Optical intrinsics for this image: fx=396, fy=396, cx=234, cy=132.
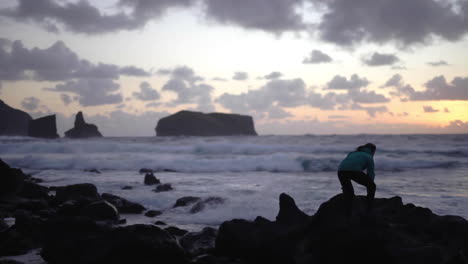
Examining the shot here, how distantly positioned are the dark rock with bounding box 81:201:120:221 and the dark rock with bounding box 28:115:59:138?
282 feet

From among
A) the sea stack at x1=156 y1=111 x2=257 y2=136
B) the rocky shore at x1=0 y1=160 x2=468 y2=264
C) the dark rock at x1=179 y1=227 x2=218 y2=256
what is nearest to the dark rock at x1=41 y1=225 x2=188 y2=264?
the rocky shore at x1=0 y1=160 x2=468 y2=264

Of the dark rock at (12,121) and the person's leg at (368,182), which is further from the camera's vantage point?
the dark rock at (12,121)

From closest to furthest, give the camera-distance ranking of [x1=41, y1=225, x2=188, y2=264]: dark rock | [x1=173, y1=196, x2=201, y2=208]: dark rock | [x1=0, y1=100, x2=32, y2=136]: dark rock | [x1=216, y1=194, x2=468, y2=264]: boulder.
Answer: [x1=216, y1=194, x2=468, y2=264]: boulder, [x1=41, y1=225, x2=188, y2=264]: dark rock, [x1=173, y1=196, x2=201, y2=208]: dark rock, [x1=0, y1=100, x2=32, y2=136]: dark rock

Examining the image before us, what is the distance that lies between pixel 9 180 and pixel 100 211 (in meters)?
4.80

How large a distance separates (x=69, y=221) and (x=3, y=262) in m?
1.13

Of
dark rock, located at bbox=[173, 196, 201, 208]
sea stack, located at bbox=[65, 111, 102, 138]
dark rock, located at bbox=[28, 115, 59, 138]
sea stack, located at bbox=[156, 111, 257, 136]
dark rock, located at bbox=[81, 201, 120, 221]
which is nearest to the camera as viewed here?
dark rock, located at bbox=[81, 201, 120, 221]

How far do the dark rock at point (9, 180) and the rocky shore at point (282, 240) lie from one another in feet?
16.1

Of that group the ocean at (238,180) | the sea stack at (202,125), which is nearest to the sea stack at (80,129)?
the sea stack at (202,125)

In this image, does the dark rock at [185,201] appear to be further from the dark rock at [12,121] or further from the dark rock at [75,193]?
the dark rock at [12,121]

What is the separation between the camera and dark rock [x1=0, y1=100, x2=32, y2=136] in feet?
351

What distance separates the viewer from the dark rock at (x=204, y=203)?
11344 mm

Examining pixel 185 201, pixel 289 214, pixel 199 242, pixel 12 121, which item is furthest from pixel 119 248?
pixel 12 121

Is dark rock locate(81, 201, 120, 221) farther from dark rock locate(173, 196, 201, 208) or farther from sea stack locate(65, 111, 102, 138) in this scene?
sea stack locate(65, 111, 102, 138)

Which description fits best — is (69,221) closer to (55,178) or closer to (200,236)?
(200,236)
